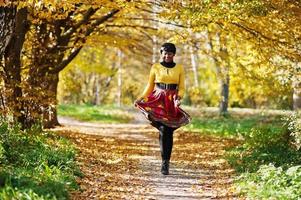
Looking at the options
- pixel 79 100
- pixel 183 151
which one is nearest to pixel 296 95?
pixel 183 151

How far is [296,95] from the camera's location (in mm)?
14641

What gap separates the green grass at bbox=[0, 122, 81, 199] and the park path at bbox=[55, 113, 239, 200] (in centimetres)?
35

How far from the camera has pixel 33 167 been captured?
8930mm

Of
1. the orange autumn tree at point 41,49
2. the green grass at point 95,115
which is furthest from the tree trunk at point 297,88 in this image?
the green grass at point 95,115

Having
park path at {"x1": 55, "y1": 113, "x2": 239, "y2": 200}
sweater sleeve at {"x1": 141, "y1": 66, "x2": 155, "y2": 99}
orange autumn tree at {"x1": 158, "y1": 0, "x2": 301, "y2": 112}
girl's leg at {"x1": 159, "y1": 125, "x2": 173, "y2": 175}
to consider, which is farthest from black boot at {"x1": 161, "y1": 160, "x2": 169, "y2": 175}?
orange autumn tree at {"x1": 158, "y1": 0, "x2": 301, "y2": 112}

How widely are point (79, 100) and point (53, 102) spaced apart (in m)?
33.4

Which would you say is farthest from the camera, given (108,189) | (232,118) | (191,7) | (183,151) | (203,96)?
(203,96)

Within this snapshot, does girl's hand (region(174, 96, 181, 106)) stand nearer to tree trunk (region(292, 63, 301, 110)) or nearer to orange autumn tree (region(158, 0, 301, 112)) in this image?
orange autumn tree (region(158, 0, 301, 112))

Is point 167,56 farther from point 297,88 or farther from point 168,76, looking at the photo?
point 297,88

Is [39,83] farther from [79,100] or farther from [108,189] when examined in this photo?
[79,100]

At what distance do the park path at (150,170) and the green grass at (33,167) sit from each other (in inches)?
13.9

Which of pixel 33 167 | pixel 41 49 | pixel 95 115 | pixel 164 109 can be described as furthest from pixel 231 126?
pixel 33 167

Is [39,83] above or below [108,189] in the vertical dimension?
above

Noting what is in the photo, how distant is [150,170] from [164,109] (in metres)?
1.48
